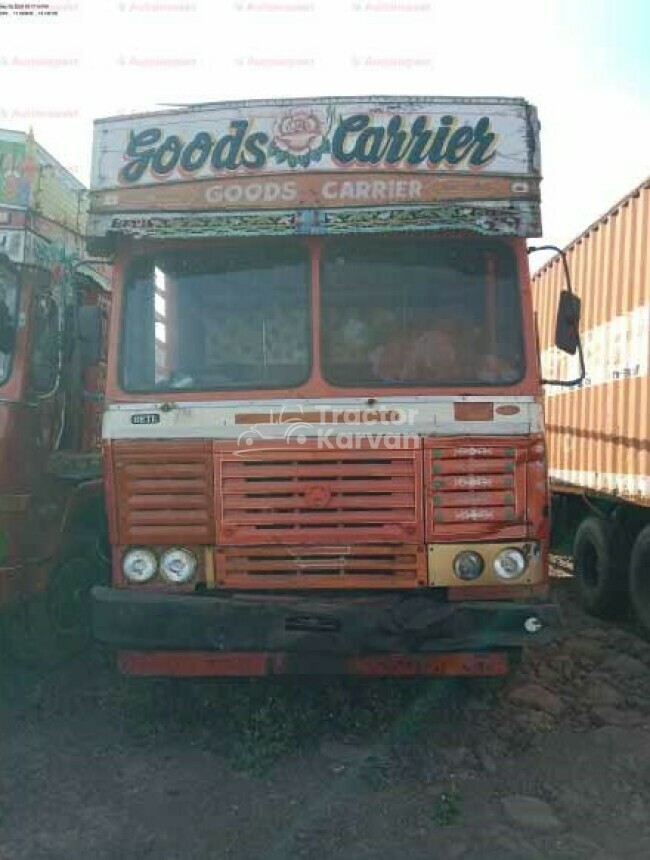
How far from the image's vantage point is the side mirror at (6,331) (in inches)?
185

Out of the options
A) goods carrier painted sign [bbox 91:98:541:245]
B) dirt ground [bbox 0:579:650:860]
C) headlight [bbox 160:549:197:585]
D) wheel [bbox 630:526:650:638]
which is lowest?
dirt ground [bbox 0:579:650:860]

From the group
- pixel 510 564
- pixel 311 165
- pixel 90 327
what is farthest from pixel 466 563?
pixel 90 327

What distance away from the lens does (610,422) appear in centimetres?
711

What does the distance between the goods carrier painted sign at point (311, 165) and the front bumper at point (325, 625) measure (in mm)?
1909

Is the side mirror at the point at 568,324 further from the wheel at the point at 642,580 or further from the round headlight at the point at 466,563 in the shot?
the wheel at the point at 642,580

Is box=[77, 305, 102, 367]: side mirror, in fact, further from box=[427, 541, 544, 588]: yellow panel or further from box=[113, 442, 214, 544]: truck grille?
box=[427, 541, 544, 588]: yellow panel

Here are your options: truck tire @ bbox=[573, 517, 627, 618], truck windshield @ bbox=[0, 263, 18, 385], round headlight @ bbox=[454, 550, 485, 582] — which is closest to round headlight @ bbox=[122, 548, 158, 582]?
truck windshield @ bbox=[0, 263, 18, 385]

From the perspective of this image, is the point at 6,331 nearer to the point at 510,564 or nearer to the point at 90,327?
the point at 90,327

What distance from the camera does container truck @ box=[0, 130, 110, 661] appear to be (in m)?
4.76

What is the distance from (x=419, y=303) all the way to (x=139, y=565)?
201 centimetres

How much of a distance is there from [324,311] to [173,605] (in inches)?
66.3

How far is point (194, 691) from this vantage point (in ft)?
16.1

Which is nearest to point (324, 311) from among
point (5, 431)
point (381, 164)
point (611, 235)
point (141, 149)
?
point (381, 164)

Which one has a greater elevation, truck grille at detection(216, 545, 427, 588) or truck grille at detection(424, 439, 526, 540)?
truck grille at detection(424, 439, 526, 540)
